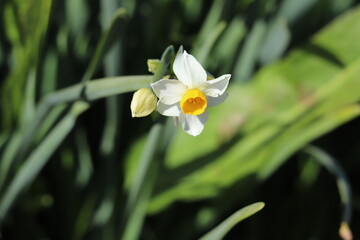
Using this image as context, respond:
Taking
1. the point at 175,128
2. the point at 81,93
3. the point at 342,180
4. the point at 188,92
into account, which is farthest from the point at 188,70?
the point at 342,180

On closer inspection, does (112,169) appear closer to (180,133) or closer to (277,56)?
(180,133)

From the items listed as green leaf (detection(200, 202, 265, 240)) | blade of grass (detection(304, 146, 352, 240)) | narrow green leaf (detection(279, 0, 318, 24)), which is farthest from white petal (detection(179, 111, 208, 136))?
narrow green leaf (detection(279, 0, 318, 24))

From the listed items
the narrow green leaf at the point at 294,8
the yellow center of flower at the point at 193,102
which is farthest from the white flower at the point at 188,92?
the narrow green leaf at the point at 294,8

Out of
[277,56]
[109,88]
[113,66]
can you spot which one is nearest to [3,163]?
[113,66]

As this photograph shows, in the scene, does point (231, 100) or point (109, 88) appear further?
point (231, 100)

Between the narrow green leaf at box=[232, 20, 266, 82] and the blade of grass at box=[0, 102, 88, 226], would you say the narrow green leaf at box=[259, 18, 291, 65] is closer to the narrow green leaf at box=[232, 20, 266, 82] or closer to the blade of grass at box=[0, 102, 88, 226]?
the narrow green leaf at box=[232, 20, 266, 82]

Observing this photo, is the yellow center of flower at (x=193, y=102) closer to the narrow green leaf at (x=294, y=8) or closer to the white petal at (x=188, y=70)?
the white petal at (x=188, y=70)
